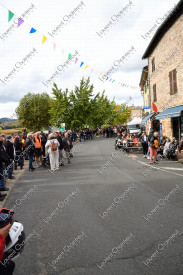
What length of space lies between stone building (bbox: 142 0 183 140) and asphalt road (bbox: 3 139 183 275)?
9.29 m

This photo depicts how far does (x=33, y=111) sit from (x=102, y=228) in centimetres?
5193

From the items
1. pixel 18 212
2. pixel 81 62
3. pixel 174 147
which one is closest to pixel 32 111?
pixel 81 62

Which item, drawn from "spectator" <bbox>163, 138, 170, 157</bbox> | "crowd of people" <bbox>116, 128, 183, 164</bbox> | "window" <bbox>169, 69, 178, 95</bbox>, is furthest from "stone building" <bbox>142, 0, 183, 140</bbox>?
"crowd of people" <bbox>116, 128, 183, 164</bbox>

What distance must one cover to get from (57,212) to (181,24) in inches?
569

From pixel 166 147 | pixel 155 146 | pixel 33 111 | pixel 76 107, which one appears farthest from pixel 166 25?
pixel 33 111

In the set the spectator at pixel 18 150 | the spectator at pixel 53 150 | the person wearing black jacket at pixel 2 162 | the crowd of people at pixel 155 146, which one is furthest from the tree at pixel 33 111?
the person wearing black jacket at pixel 2 162

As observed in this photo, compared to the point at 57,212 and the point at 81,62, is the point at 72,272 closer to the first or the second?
the point at 57,212

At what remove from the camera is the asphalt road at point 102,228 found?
2.90 m

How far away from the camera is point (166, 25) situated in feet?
52.7

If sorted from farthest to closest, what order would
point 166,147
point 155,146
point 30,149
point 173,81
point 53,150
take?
1. point 173,81
2. point 166,147
3. point 155,146
4. point 30,149
5. point 53,150

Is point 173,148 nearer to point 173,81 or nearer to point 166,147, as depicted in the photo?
point 166,147

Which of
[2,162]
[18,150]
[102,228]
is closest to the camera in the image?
[102,228]

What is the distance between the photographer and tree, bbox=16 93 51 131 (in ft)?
175

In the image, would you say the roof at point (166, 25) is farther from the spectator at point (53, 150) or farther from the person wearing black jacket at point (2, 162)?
the person wearing black jacket at point (2, 162)
